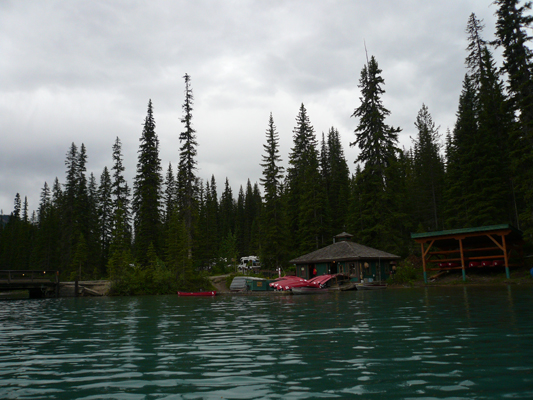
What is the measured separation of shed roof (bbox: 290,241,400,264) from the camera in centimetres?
4431

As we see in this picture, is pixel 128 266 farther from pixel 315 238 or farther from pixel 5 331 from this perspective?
pixel 5 331

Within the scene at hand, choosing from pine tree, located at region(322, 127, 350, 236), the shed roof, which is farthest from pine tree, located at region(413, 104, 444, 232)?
the shed roof

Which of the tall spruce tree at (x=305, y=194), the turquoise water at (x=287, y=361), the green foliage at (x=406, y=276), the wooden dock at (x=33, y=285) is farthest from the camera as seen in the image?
the tall spruce tree at (x=305, y=194)

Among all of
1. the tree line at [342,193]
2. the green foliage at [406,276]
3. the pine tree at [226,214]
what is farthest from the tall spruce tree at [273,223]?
the pine tree at [226,214]

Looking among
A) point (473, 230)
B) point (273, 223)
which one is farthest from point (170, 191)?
point (473, 230)

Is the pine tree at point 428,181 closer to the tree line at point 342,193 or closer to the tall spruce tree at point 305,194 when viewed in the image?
the tree line at point 342,193

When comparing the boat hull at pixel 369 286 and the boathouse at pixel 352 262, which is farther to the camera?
the boathouse at pixel 352 262

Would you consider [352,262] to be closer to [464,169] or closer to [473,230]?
[473,230]

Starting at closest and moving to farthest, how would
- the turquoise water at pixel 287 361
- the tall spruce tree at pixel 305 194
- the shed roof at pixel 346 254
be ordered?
the turquoise water at pixel 287 361 → the shed roof at pixel 346 254 → the tall spruce tree at pixel 305 194

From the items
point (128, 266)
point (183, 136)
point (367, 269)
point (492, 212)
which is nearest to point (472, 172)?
point (492, 212)

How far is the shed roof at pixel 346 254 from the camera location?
4431cm

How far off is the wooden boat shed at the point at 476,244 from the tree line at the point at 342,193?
2.27 metres

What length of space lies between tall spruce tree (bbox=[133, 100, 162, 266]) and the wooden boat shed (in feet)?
125

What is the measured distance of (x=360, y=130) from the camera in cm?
5459
